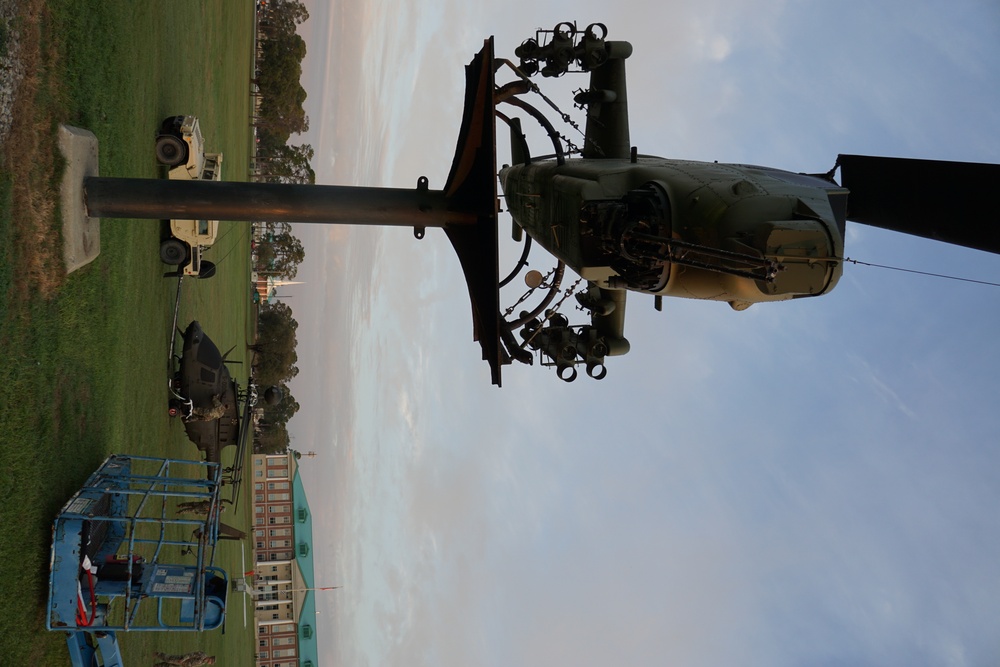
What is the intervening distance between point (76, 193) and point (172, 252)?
9763mm

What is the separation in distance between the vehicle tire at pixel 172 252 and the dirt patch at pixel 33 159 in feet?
31.0

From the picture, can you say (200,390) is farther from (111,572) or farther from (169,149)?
(111,572)

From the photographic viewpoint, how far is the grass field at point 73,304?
1087 cm

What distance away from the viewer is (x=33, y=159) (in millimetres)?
11023

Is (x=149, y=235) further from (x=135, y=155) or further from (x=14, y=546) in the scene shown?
(x=14, y=546)

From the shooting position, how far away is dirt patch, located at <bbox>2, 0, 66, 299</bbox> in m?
10.7

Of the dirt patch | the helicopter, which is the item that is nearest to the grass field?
the dirt patch

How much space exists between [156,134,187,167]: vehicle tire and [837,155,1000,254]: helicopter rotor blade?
17.7 meters

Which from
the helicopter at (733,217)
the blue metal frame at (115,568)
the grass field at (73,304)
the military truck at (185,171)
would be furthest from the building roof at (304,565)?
the helicopter at (733,217)

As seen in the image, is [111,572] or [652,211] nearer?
[652,211]

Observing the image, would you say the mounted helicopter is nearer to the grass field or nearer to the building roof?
the grass field

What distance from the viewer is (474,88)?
11141 millimetres

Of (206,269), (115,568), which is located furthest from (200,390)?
(115,568)

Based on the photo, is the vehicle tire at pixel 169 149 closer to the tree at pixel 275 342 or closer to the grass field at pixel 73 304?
the grass field at pixel 73 304
